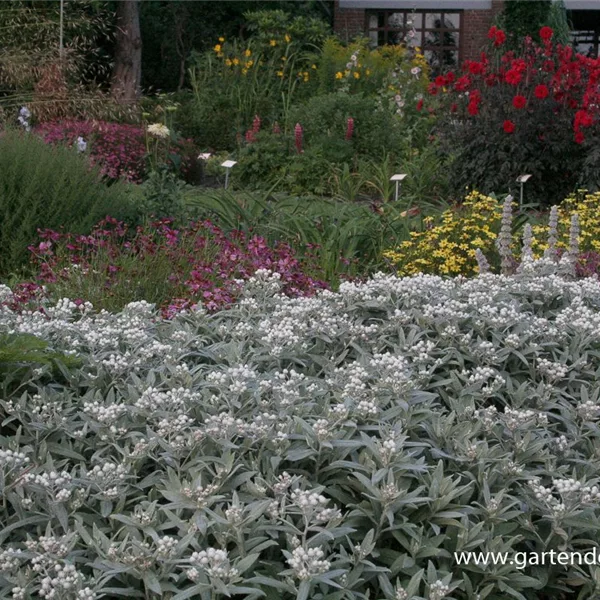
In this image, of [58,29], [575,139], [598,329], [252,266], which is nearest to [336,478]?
[598,329]

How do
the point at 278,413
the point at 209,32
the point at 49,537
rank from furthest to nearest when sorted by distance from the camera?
the point at 209,32 → the point at 278,413 → the point at 49,537

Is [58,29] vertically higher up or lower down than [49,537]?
higher up

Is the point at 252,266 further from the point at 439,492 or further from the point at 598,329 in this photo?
the point at 439,492

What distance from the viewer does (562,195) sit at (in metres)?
9.47

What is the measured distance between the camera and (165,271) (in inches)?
213

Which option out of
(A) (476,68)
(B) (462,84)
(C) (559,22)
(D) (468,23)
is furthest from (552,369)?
(D) (468,23)

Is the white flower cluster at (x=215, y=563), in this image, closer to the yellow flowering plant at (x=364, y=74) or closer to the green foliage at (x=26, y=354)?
the green foliage at (x=26, y=354)

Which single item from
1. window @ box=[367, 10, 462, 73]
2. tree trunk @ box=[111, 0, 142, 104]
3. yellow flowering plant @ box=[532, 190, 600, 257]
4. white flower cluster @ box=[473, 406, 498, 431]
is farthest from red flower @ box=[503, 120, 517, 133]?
window @ box=[367, 10, 462, 73]

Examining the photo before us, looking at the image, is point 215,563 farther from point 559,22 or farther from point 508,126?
point 559,22

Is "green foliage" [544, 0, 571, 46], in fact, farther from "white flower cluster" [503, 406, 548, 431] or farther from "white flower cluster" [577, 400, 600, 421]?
"white flower cluster" [503, 406, 548, 431]

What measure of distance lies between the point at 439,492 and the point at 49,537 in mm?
885

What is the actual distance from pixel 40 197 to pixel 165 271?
1.58 meters

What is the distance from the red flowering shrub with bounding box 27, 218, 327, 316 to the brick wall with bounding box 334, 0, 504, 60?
734 inches

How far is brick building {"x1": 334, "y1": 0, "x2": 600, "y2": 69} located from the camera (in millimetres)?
23672
